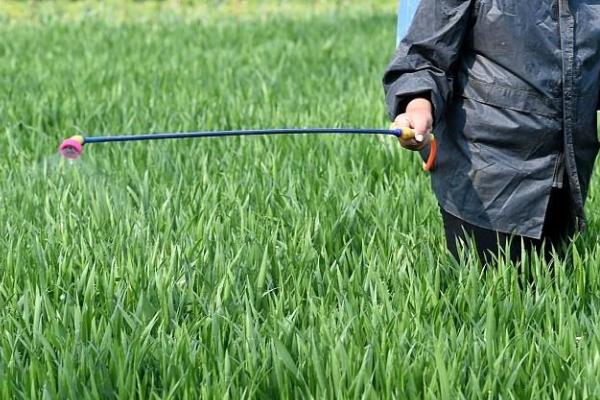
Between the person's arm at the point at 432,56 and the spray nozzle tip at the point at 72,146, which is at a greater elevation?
the person's arm at the point at 432,56

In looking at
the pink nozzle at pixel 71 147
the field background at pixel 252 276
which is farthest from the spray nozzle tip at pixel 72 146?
the field background at pixel 252 276

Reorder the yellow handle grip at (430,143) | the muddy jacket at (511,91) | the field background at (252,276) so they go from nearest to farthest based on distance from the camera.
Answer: the field background at (252,276), the yellow handle grip at (430,143), the muddy jacket at (511,91)

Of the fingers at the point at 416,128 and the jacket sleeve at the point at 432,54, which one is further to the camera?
the jacket sleeve at the point at 432,54

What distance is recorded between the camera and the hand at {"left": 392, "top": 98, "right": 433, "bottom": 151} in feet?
7.38

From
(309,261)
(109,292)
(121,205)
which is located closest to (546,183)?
(309,261)

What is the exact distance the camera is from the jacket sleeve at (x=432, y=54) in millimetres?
2365

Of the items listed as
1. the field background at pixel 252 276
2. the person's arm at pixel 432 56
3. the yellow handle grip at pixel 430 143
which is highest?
the person's arm at pixel 432 56

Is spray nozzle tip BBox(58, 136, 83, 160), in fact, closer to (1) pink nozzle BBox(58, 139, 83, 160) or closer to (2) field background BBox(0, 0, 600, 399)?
(1) pink nozzle BBox(58, 139, 83, 160)

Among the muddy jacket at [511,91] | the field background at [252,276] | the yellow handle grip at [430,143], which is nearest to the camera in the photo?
the field background at [252,276]

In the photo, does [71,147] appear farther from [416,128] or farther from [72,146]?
[416,128]

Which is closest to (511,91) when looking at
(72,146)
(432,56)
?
(432,56)

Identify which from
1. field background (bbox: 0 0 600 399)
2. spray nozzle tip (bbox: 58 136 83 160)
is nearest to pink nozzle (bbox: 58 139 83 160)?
spray nozzle tip (bbox: 58 136 83 160)

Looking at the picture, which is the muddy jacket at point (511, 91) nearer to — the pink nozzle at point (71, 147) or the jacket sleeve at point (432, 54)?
the jacket sleeve at point (432, 54)

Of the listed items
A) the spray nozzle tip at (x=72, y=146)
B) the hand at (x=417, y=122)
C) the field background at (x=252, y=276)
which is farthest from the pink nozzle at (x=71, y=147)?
the hand at (x=417, y=122)
